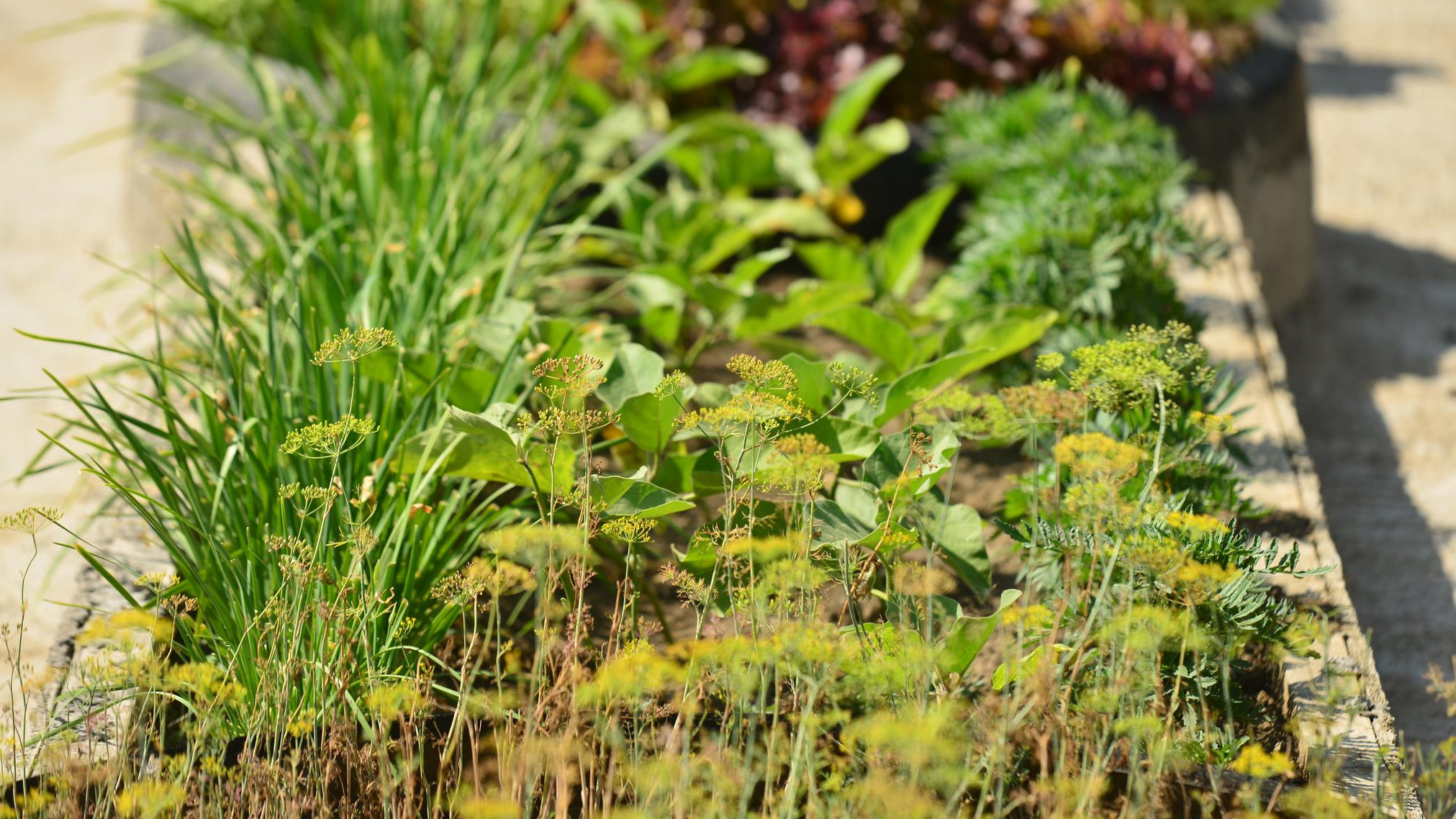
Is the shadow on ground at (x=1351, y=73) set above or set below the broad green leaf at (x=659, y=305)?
above

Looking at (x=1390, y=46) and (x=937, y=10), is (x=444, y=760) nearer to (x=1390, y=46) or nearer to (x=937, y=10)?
(x=937, y=10)

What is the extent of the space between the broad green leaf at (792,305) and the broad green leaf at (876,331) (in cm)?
16

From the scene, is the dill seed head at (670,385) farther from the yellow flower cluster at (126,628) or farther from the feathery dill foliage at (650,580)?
the yellow flower cluster at (126,628)

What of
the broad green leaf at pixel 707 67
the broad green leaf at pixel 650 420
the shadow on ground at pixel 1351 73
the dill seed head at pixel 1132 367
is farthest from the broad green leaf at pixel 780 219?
the shadow on ground at pixel 1351 73

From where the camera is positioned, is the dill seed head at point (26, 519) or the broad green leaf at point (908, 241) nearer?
the dill seed head at point (26, 519)

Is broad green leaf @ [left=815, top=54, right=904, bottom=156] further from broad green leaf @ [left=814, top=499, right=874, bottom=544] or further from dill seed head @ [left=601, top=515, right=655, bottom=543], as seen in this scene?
dill seed head @ [left=601, top=515, right=655, bottom=543]

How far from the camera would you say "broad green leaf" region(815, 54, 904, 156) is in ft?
10.4

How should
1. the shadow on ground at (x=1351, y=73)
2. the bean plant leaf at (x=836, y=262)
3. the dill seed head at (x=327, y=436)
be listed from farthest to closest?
the shadow on ground at (x=1351, y=73) < the bean plant leaf at (x=836, y=262) < the dill seed head at (x=327, y=436)

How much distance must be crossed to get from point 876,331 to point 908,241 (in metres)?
0.66

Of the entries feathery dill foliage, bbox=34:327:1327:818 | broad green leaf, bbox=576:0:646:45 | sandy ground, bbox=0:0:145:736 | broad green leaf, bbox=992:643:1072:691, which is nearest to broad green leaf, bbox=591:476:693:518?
feathery dill foliage, bbox=34:327:1327:818

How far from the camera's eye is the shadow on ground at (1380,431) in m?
2.22

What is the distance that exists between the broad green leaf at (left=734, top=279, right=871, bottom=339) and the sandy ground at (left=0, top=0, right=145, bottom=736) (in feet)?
3.86

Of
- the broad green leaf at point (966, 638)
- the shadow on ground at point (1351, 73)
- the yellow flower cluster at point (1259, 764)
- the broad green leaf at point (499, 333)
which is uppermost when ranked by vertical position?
the shadow on ground at point (1351, 73)

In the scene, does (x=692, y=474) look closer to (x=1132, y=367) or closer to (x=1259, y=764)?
(x=1132, y=367)
